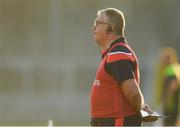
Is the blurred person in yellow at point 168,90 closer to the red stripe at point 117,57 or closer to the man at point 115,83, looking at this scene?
the man at point 115,83

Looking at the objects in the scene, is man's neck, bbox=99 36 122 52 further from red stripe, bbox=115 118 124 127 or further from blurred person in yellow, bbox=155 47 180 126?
blurred person in yellow, bbox=155 47 180 126

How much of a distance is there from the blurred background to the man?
1503 cm

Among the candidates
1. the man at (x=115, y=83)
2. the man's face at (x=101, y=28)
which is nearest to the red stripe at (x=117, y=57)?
the man at (x=115, y=83)

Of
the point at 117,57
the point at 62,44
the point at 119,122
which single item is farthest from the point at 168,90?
the point at 62,44

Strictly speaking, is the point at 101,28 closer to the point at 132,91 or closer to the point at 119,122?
the point at 132,91

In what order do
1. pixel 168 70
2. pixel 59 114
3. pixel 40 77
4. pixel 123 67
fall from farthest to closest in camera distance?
pixel 40 77 → pixel 59 114 → pixel 168 70 → pixel 123 67

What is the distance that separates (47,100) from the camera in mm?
21516

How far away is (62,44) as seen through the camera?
74.7ft

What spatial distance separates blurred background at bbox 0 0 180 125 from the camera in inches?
866

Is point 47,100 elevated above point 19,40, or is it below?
below

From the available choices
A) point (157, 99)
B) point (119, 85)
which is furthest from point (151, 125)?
point (119, 85)

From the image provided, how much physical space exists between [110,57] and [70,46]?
650 inches

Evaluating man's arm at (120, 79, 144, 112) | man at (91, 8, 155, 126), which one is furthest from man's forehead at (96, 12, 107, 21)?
man's arm at (120, 79, 144, 112)

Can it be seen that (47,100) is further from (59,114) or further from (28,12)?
(28,12)
